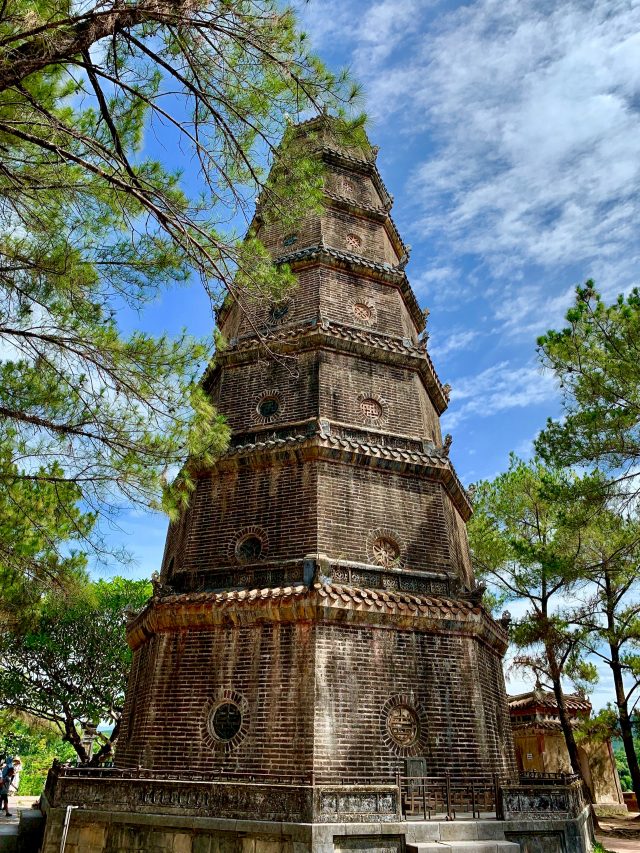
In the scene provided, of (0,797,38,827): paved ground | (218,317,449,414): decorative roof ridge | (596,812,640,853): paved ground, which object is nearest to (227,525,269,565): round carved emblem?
(218,317,449,414): decorative roof ridge

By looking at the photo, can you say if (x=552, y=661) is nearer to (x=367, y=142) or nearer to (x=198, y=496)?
(x=198, y=496)

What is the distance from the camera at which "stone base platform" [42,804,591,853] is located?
23.2ft

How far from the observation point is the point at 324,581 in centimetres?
988

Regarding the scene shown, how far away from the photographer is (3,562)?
8914mm

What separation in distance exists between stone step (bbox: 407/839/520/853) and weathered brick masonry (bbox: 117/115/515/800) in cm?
163

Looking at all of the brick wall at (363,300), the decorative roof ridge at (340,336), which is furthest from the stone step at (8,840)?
the brick wall at (363,300)

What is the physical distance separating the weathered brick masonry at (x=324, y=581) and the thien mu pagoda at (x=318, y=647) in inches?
1.3

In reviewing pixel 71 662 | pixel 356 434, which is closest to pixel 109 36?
pixel 356 434

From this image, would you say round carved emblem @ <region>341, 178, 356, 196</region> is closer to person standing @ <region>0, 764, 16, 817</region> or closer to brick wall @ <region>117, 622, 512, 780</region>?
brick wall @ <region>117, 622, 512, 780</region>

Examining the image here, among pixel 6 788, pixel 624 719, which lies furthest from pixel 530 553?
pixel 6 788

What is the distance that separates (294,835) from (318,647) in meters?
2.65

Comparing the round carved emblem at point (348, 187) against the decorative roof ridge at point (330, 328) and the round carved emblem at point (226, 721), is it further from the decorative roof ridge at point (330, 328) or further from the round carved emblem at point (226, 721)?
the round carved emblem at point (226, 721)

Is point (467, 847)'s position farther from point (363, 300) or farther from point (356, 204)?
point (356, 204)

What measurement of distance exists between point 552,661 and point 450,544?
30.0 feet
